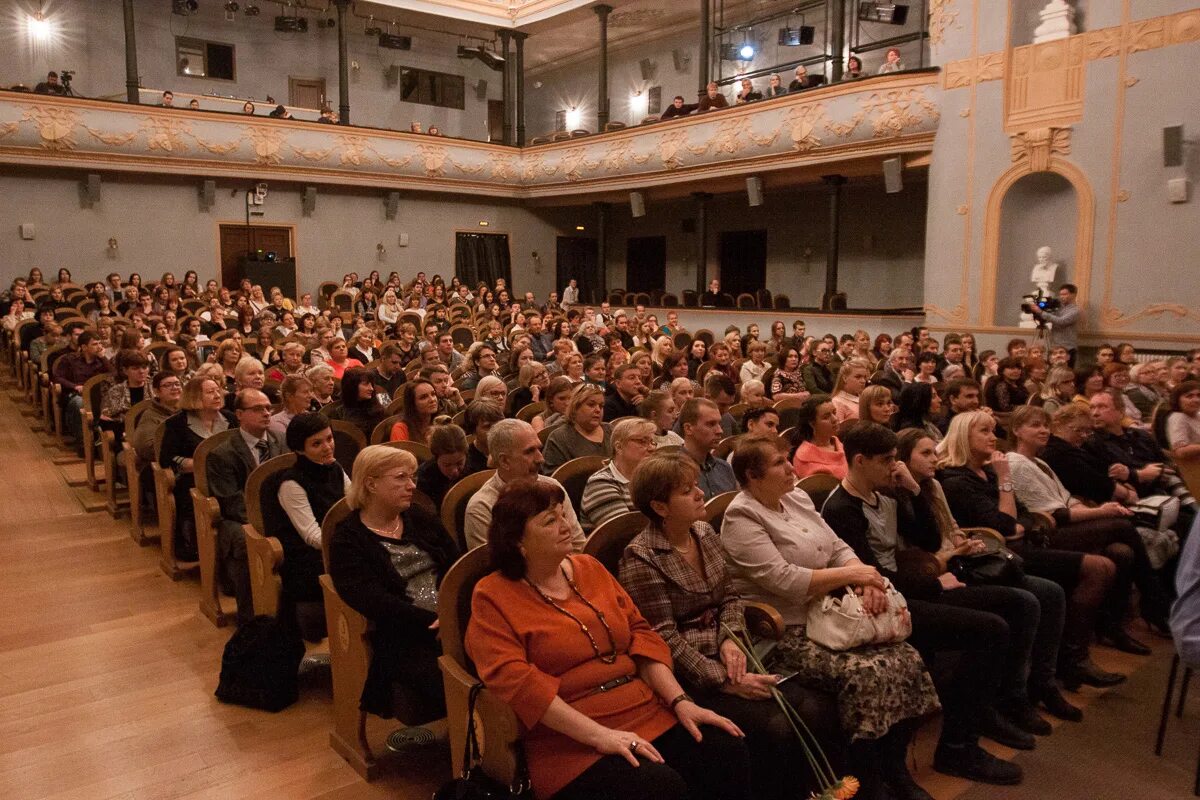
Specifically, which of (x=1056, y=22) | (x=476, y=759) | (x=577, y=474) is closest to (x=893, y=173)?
(x=1056, y=22)

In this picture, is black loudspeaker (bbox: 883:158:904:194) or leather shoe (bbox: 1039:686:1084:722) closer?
leather shoe (bbox: 1039:686:1084:722)

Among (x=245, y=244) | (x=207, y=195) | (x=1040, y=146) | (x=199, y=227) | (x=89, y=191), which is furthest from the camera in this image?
(x=245, y=244)

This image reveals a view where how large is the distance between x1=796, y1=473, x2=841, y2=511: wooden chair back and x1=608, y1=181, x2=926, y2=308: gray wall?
36.3 ft

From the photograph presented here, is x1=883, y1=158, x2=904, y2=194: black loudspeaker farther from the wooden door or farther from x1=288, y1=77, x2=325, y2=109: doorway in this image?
x1=288, y1=77, x2=325, y2=109: doorway

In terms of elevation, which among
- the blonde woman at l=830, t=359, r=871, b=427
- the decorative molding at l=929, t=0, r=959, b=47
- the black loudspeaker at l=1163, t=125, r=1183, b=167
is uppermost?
the decorative molding at l=929, t=0, r=959, b=47

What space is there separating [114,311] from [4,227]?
350cm

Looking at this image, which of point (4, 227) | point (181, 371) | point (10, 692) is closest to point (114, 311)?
point (4, 227)

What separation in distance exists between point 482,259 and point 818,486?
14.8 metres

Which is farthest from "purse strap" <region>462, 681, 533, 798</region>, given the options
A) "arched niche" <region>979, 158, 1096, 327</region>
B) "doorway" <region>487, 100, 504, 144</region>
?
"doorway" <region>487, 100, 504, 144</region>

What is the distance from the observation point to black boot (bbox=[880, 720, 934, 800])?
242 cm

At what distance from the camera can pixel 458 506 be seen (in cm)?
302

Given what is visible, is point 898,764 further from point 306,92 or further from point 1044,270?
point 306,92

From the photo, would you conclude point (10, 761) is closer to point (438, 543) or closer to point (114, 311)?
point (438, 543)

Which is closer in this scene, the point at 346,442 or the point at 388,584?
the point at 388,584
